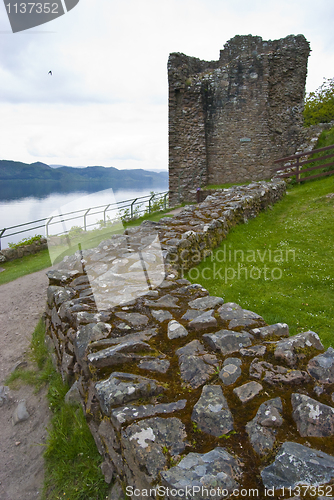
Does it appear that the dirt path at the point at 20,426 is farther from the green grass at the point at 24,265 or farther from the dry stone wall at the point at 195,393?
the green grass at the point at 24,265

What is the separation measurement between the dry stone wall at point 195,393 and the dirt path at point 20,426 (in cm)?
72

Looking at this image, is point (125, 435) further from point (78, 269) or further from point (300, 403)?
A: point (78, 269)

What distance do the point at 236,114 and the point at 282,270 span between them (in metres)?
17.5

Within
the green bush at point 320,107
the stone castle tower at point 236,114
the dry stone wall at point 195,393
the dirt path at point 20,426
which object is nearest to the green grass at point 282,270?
the dry stone wall at point 195,393

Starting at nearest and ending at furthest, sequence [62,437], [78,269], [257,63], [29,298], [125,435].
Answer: [125,435] < [62,437] < [78,269] < [29,298] < [257,63]

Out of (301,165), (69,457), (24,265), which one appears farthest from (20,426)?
(301,165)

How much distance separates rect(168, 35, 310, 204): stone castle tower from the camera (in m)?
20.5

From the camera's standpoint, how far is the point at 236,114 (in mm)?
21000

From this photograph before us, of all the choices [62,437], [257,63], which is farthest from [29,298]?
[257,63]

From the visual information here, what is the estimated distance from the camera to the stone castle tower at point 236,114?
808 inches

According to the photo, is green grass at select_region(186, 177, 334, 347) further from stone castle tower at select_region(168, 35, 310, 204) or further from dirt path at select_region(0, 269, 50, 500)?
stone castle tower at select_region(168, 35, 310, 204)

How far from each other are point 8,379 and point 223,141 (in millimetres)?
20295

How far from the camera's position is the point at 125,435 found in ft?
7.45

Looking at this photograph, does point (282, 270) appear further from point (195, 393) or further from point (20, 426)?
point (20, 426)
